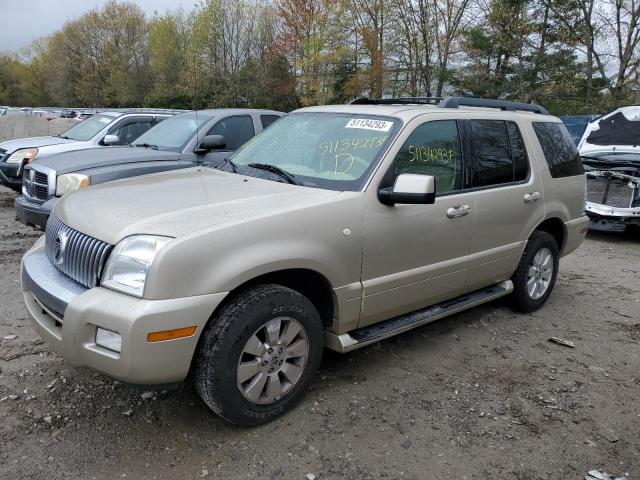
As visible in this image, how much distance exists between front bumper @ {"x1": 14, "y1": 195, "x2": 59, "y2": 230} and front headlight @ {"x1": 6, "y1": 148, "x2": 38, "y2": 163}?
2853 mm

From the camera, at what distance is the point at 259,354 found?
2869 mm

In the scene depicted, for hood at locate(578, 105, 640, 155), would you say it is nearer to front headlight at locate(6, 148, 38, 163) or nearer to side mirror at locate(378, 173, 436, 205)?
side mirror at locate(378, 173, 436, 205)

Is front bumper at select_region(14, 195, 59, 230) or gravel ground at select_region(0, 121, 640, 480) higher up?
front bumper at select_region(14, 195, 59, 230)

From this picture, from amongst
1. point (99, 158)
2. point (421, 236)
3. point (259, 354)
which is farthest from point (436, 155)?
point (99, 158)

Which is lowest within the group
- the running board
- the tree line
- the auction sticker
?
the running board

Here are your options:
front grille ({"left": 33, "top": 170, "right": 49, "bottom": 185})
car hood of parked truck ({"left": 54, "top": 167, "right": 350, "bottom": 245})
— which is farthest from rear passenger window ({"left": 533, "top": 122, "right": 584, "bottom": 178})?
front grille ({"left": 33, "top": 170, "right": 49, "bottom": 185})

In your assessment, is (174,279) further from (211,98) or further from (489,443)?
(211,98)

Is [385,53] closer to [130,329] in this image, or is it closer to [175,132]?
[175,132]

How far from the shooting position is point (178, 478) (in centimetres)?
259

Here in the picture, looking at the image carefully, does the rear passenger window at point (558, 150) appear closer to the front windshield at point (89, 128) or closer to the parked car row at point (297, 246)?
the parked car row at point (297, 246)

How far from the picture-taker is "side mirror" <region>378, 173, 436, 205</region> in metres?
3.11

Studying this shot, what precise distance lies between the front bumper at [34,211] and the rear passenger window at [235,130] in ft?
8.49

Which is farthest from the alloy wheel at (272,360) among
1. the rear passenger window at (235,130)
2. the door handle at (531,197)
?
the rear passenger window at (235,130)

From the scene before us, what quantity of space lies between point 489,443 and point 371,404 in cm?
72
